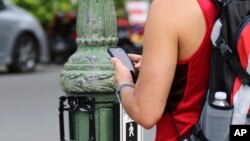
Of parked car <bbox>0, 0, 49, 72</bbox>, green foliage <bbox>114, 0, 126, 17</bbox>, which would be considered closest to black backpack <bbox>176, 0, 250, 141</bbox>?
parked car <bbox>0, 0, 49, 72</bbox>

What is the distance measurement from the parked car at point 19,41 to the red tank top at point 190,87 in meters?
11.9

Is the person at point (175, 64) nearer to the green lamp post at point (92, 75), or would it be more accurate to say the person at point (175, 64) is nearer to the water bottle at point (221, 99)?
the water bottle at point (221, 99)

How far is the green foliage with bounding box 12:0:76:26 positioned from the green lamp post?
15179 mm

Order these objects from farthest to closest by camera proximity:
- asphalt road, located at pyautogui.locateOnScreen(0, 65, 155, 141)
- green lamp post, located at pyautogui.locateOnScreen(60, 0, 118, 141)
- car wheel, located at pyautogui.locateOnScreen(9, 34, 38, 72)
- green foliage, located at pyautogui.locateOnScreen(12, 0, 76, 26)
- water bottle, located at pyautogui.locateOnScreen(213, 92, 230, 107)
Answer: green foliage, located at pyautogui.locateOnScreen(12, 0, 76, 26), car wheel, located at pyautogui.locateOnScreen(9, 34, 38, 72), asphalt road, located at pyautogui.locateOnScreen(0, 65, 155, 141), green lamp post, located at pyautogui.locateOnScreen(60, 0, 118, 141), water bottle, located at pyautogui.locateOnScreen(213, 92, 230, 107)

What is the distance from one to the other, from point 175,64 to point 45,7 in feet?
57.4

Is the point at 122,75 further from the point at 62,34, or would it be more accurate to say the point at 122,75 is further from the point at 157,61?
the point at 62,34

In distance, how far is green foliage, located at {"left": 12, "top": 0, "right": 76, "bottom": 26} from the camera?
19109 mm

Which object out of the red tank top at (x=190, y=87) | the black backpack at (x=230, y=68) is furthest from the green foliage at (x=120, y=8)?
the black backpack at (x=230, y=68)

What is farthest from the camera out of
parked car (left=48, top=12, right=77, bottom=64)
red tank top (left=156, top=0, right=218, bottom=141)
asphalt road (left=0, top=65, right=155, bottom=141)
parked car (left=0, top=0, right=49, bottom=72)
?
parked car (left=48, top=12, right=77, bottom=64)

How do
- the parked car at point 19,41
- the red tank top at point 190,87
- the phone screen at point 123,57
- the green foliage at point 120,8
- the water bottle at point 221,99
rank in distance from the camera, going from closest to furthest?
the water bottle at point 221,99 < the red tank top at point 190,87 < the phone screen at point 123,57 < the parked car at point 19,41 < the green foliage at point 120,8

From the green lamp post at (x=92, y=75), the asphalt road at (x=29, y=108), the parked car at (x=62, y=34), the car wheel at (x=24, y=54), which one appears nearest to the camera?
the green lamp post at (x=92, y=75)

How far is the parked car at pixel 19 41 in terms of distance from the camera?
1423 cm

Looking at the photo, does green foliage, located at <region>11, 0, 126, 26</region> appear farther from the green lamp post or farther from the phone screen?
the phone screen

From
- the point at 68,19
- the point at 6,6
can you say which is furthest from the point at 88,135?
the point at 68,19
